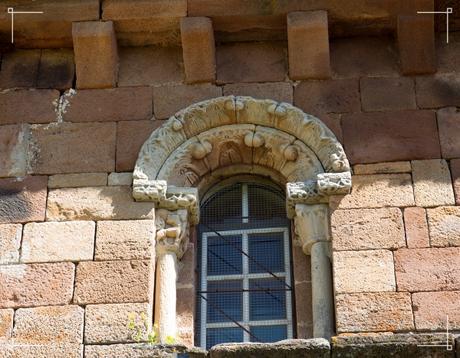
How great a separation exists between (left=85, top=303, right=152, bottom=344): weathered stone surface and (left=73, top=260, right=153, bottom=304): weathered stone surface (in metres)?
0.05

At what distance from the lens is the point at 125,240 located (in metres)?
8.28

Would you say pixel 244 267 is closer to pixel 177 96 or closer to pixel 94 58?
pixel 177 96

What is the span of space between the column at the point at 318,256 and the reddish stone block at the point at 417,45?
1435 millimetres

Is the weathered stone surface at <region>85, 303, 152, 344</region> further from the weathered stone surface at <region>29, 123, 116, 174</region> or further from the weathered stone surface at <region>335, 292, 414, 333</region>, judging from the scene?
the weathered stone surface at <region>335, 292, 414, 333</region>

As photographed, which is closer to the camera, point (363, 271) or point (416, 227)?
point (363, 271)

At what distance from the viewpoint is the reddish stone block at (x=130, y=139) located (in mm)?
8711

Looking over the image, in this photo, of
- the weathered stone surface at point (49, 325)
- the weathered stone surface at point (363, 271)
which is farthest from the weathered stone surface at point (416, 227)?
the weathered stone surface at point (49, 325)

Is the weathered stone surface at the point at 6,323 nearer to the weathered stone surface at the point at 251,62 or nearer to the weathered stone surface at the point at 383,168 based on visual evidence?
the weathered stone surface at the point at 251,62

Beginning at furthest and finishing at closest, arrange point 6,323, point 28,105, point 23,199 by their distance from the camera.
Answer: point 28,105
point 23,199
point 6,323

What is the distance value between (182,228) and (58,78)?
5.72 feet

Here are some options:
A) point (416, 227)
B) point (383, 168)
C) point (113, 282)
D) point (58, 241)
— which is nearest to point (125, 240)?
point (113, 282)

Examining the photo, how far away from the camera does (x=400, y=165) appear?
8570 mm

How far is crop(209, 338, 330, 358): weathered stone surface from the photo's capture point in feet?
23.3

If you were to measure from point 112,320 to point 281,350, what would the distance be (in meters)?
1.36
